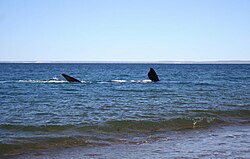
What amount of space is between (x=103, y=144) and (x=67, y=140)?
124 centimetres

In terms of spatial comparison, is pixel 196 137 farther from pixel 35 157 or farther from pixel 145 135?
pixel 35 157

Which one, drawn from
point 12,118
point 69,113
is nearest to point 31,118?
point 12,118

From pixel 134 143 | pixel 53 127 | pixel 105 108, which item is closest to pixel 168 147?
pixel 134 143

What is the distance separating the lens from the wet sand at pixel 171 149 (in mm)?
9227

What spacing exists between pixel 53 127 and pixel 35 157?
4.19m

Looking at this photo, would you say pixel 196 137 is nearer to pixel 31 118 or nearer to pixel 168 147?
pixel 168 147

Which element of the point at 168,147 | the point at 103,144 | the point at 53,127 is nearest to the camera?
the point at 168,147

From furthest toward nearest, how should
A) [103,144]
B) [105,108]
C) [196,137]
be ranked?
1. [105,108]
2. [196,137]
3. [103,144]

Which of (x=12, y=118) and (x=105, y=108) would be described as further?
(x=105, y=108)

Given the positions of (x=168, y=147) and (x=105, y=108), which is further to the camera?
(x=105, y=108)

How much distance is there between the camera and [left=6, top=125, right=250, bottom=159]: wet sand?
30.3 ft

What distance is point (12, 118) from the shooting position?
50.7 ft

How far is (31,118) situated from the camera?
15.6m

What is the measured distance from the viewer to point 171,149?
9922 mm
